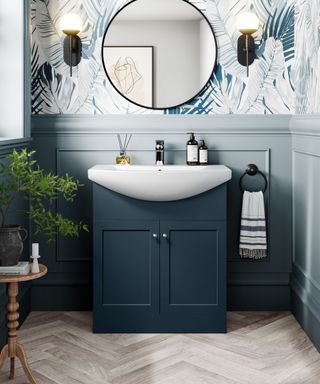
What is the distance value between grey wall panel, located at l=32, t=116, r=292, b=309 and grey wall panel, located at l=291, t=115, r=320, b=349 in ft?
0.30

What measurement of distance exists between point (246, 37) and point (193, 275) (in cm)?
138

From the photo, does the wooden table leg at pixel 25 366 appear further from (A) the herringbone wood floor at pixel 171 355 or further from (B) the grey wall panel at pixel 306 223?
(B) the grey wall panel at pixel 306 223

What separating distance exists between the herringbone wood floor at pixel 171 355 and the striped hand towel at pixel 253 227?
14.9 inches

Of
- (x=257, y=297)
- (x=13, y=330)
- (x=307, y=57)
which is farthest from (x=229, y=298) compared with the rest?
(x=13, y=330)

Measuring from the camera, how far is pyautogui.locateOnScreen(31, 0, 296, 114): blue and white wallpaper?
365 centimetres

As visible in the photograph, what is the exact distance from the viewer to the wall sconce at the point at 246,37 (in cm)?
360

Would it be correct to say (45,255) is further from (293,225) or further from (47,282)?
(293,225)

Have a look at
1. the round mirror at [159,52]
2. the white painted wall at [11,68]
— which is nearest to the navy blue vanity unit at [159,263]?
the white painted wall at [11,68]

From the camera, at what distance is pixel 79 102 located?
368 cm

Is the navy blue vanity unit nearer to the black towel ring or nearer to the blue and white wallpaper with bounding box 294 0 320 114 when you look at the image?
the black towel ring

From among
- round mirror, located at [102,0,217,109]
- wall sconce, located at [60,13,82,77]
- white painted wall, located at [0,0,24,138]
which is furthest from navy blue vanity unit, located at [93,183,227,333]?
wall sconce, located at [60,13,82,77]

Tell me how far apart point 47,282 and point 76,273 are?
177 millimetres

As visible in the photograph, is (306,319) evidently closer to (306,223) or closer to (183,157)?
(306,223)

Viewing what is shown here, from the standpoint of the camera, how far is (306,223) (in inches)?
135
